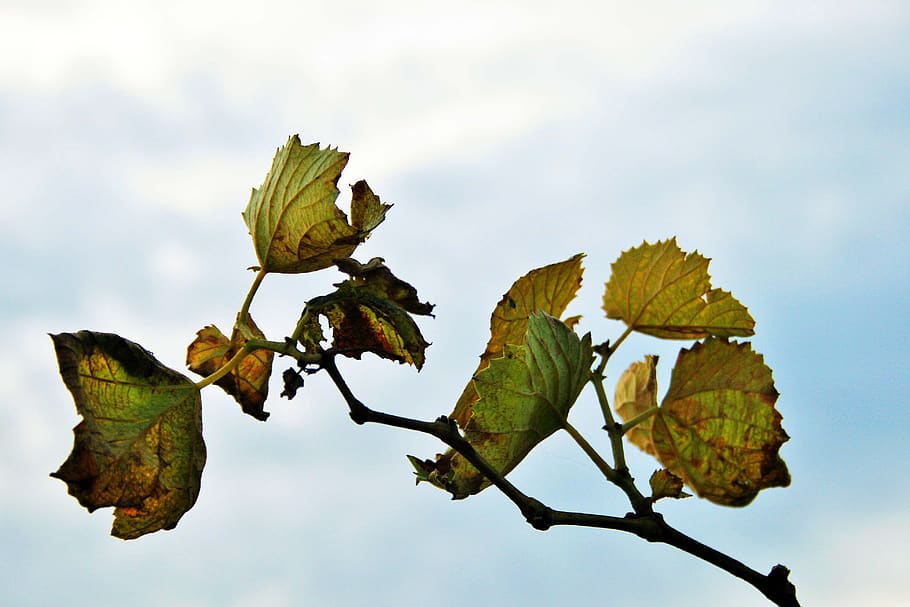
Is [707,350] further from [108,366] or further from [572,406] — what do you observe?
[108,366]

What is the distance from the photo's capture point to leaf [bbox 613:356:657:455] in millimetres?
1535

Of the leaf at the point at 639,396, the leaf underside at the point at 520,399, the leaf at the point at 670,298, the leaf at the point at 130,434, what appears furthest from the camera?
the leaf at the point at 639,396

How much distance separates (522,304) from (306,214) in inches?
13.1

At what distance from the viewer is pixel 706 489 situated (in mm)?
1392

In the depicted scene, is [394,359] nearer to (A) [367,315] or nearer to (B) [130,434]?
(A) [367,315]

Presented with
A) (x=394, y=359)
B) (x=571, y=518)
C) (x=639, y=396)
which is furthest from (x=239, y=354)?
(x=639, y=396)

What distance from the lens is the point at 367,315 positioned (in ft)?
3.97

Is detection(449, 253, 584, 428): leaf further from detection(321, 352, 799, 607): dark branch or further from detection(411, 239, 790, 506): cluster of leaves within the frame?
detection(321, 352, 799, 607): dark branch

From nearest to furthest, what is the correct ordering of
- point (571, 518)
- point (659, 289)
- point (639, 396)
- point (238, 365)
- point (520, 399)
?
point (571, 518)
point (520, 399)
point (238, 365)
point (659, 289)
point (639, 396)

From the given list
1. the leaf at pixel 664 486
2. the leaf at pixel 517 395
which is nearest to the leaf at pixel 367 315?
the leaf at pixel 517 395

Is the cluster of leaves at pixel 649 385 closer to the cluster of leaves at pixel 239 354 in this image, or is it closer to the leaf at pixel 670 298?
the leaf at pixel 670 298

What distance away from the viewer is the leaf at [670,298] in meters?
1.42

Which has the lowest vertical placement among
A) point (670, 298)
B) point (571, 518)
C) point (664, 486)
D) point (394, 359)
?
point (571, 518)

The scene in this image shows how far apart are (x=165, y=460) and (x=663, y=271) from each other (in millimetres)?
789
